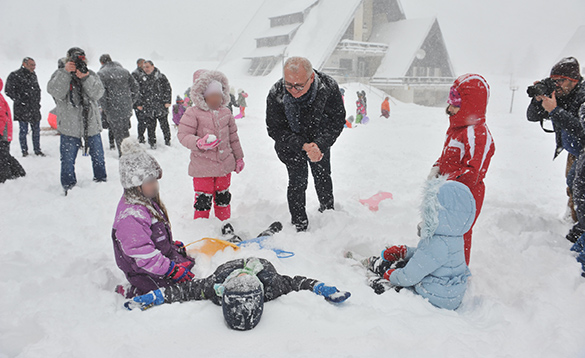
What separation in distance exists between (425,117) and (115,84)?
13422mm

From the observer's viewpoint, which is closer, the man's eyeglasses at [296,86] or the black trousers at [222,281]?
the black trousers at [222,281]

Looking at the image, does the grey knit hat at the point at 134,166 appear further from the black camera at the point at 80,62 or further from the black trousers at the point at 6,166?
the black trousers at the point at 6,166

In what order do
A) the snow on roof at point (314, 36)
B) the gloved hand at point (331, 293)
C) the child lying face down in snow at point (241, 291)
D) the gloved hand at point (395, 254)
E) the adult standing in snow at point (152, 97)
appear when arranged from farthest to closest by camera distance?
1. the snow on roof at point (314, 36)
2. the adult standing in snow at point (152, 97)
3. the gloved hand at point (395, 254)
4. the gloved hand at point (331, 293)
5. the child lying face down in snow at point (241, 291)

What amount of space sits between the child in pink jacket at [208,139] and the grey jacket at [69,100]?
2.18 meters

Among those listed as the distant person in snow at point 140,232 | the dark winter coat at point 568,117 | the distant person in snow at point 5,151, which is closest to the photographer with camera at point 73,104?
the distant person in snow at point 5,151

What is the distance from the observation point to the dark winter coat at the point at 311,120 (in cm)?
371

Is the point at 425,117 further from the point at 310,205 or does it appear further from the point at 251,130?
the point at 310,205

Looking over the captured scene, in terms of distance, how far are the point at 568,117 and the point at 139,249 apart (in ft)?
13.3

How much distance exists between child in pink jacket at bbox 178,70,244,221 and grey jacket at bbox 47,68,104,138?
2.18 meters

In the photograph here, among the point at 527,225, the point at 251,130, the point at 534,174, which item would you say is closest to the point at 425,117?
the point at 251,130

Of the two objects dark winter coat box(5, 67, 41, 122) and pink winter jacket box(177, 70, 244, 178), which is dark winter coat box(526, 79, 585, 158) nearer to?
pink winter jacket box(177, 70, 244, 178)

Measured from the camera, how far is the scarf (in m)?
3.57

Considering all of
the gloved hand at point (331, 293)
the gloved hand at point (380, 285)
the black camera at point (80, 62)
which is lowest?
the gloved hand at point (380, 285)

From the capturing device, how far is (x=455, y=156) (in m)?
2.97
